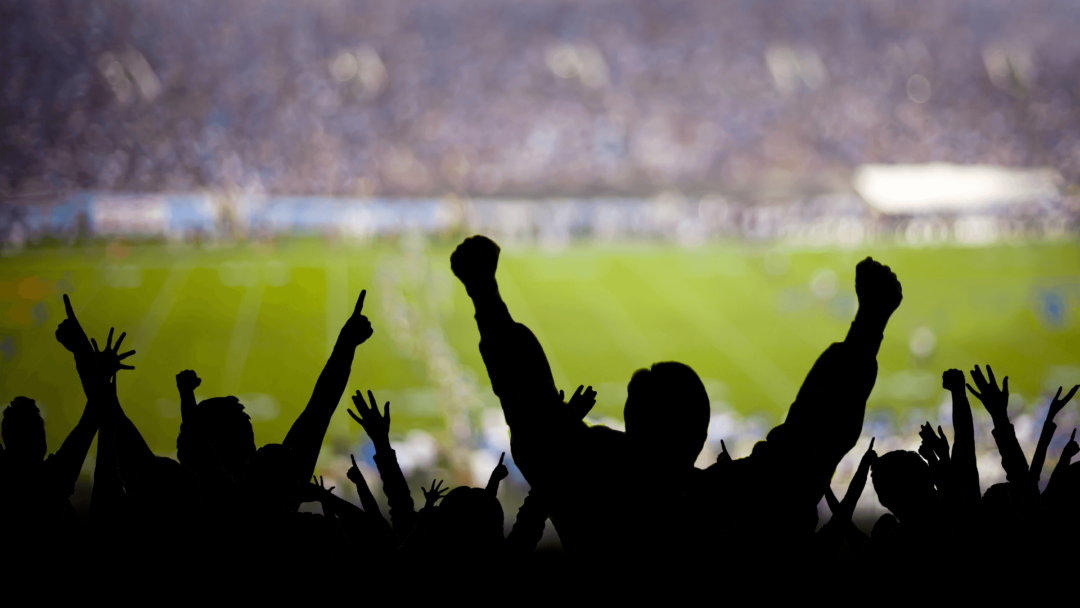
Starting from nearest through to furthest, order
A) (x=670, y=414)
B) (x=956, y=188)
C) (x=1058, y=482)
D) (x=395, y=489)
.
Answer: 1. (x=670, y=414)
2. (x=1058, y=482)
3. (x=395, y=489)
4. (x=956, y=188)

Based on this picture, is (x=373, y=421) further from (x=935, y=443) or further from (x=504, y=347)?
(x=935, y=443)

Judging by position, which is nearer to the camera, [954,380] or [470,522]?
[470,522]

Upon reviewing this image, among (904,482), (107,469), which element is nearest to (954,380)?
(904,482)

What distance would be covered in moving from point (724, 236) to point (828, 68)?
6191 millimetres

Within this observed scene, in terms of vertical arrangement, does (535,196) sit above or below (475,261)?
above

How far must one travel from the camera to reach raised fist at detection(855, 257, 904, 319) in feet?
3.73

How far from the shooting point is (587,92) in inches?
830

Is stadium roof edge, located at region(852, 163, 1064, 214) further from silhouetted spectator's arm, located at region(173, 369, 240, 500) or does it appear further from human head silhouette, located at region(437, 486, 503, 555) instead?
silhouetted spectator's arm, located at region(173, 369, 240, 500)

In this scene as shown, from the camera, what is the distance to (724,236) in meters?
18.6

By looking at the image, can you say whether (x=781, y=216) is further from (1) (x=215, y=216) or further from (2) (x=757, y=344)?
(1) (x=215, y=216)

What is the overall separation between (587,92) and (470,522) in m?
21.1

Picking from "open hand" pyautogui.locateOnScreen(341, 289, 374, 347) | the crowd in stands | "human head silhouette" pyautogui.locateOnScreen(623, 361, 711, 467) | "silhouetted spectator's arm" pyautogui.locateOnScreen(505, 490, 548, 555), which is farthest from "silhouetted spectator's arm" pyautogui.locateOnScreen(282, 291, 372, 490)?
the crowd in stands

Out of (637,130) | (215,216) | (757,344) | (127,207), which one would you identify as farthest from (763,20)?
(127,207)

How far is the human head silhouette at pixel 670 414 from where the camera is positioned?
3.18 ft
